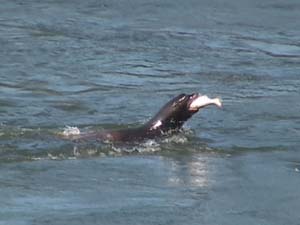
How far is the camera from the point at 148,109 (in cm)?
1369

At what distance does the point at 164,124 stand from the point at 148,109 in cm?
171

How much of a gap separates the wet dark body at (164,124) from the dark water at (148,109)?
0.15 m

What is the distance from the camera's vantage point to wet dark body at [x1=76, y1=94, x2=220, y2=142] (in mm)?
11820

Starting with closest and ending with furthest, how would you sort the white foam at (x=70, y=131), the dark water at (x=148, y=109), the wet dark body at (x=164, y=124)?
the dark water at (x=148, y=109)
the wet dark body at (x=164, y=124)
the white foam at (x=70, y=131)

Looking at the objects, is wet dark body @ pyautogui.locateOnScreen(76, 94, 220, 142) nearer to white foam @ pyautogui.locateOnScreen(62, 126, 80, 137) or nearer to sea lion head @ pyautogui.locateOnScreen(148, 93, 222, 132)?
sea lion head @ pyautogui.locateOnScreen(148, 93, 222, 132)

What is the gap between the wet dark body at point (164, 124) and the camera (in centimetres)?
1182

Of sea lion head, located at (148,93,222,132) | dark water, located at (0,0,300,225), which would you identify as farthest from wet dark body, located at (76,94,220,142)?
dark water, located at (0,0,300,225)

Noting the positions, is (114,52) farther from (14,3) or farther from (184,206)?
(184,206)

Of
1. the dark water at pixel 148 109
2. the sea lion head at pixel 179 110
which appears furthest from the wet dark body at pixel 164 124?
the dark water at pixel 148 109

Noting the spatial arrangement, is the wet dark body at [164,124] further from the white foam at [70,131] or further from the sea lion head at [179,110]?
the white foam at [70,131]

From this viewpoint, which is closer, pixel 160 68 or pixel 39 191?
pixel 39 191

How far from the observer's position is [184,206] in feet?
30.9

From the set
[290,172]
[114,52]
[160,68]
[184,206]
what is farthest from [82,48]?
[184,206]

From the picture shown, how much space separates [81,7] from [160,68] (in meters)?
4.69
